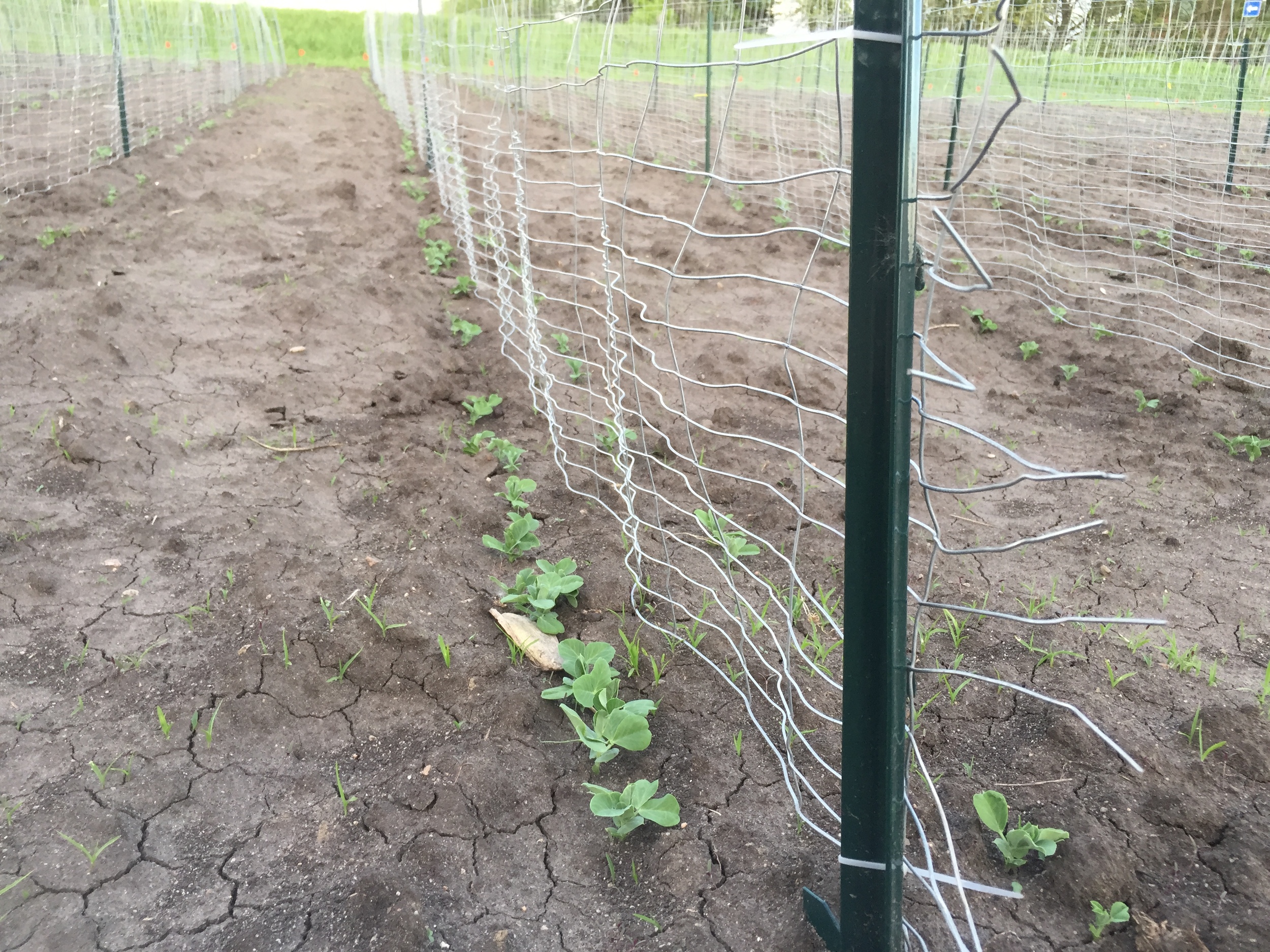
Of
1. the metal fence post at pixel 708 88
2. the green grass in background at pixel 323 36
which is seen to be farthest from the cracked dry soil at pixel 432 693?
the green grass in background at pixel 323 36

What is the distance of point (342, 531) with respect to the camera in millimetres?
2625

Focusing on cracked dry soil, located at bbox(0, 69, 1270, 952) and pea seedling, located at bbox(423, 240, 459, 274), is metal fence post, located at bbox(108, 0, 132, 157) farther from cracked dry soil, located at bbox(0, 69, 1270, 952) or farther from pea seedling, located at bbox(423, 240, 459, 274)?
cracked dry soil, located at bbox(0, 69, 1270, 952)

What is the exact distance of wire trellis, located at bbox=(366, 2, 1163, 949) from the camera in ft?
5.04

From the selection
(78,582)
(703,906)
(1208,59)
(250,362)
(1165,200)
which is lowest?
(703,906)

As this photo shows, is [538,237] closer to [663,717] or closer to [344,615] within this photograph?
[344,615]

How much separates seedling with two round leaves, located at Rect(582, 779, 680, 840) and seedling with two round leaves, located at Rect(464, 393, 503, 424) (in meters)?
1.94

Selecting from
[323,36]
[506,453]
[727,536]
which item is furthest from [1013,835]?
[323,36]

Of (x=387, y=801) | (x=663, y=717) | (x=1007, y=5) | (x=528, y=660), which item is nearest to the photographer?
(x=1007, y=5)

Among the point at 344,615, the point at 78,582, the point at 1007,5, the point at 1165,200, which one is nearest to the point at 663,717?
the point at 344,615

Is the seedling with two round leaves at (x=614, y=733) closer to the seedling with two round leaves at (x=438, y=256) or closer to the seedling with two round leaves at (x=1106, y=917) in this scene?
the seedling with two round leaves at (x=1106, y=917)

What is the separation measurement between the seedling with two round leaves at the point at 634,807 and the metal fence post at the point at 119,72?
318 inches

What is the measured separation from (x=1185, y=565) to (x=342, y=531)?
256 centimetres

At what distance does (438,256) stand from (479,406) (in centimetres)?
216

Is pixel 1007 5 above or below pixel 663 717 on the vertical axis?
above
